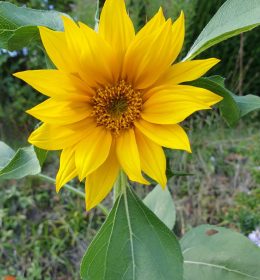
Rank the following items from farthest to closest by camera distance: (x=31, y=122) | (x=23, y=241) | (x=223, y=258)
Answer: (x=31, y=122)
(x=23, y=241)
(x=223, y=258)

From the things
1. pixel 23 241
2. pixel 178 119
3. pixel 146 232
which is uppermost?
pixel 178 119

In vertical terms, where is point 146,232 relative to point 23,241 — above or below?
above

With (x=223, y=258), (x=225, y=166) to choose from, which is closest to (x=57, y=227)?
(x=225, y=166)

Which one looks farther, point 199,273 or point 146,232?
point 199,273

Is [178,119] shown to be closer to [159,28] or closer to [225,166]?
[159,28]

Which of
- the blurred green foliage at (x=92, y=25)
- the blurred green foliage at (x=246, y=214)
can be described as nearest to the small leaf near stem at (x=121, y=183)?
the blurred green foliage at (x=246, y=214)

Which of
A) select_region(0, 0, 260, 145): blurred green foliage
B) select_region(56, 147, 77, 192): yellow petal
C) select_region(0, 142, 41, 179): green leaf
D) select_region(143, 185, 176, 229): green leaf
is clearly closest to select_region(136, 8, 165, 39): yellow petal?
select_region(56, 147, 77, 192): yellow petal

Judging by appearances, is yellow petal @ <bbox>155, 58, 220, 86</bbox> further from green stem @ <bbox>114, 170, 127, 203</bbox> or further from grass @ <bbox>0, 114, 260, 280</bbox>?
grass @ <bbox>0, 114, 260, 280</bbox>
